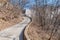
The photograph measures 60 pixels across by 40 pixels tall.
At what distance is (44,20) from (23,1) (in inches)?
342

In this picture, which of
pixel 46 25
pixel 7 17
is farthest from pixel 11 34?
pixel 46 25

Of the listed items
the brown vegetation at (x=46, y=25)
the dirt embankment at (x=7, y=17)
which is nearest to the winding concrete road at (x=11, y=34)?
the dirt embankment at (x=7, y=17)

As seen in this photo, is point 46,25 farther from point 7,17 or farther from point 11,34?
point 11,34

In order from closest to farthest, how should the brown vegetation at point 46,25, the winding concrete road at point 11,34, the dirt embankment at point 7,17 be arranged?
1. the winding concrete road at point 11,34
2. the dirt embankment at point 7,17
3. the brown vegetation at point 46,25

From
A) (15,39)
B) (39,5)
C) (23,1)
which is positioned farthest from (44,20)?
(15,39)

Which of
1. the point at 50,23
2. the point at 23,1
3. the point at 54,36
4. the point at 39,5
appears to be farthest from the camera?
the point at 23,1

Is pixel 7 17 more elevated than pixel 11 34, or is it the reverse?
pixel 11 34

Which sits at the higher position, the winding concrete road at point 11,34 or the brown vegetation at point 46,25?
the winding concrete road at point 11,34

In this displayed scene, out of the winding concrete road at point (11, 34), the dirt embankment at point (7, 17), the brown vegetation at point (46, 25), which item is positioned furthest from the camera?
the brown vegetation at point (46, 25)

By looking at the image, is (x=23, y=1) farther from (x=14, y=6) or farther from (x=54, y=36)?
(x=54, y=36)

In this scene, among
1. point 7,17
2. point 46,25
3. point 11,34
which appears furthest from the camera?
point 46,25

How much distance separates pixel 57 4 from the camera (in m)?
15.8

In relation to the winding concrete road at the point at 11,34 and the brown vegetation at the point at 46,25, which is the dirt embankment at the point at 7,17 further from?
the brown vegetation at the point at 46,25

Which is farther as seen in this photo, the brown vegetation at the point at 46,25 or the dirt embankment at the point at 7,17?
the brown vegetation at the point at 46,25
